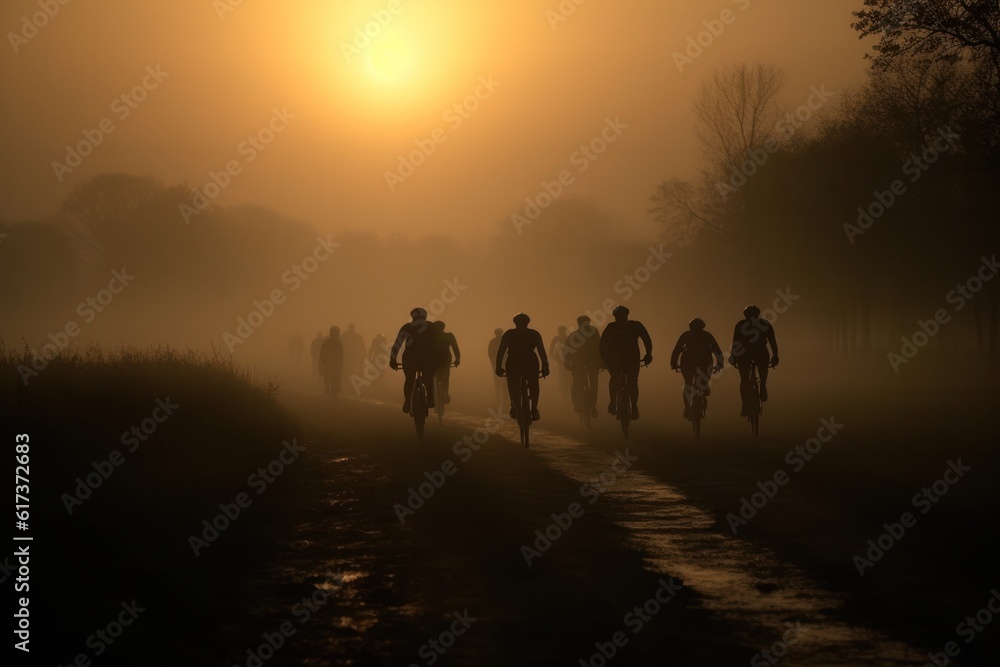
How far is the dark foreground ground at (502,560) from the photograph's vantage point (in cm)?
628

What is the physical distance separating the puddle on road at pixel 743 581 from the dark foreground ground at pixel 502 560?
3 centimetres

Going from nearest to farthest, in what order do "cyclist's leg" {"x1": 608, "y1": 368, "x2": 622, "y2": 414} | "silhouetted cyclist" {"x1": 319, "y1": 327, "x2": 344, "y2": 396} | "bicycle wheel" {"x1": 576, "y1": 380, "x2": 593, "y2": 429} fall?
"cyclist's leg" {"x1": 608, "y1": 368, "x2": 622, "y2": 414} → "bicycle wheel" {"x1": 576, "y1": 380, "x2": 593, "y2": 429} → "silhouetted cyclist" {"x1": 319, "y1": 327, "x2": 344, "y2": 396}

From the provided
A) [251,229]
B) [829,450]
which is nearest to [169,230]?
[251,229]

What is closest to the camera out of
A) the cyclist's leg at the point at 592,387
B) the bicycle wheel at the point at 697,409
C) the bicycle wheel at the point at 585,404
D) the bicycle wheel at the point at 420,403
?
the bicycle wheel at the point at 420,403

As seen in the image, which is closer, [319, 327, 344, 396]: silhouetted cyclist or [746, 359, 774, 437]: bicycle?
[746, 359, 774, 437]: bicycle

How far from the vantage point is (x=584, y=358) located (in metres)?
21.4

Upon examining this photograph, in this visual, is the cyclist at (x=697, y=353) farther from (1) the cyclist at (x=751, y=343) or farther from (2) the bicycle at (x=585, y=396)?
(2) the bicycle at (x=585, y=396)

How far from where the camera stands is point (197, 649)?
20.8 ft

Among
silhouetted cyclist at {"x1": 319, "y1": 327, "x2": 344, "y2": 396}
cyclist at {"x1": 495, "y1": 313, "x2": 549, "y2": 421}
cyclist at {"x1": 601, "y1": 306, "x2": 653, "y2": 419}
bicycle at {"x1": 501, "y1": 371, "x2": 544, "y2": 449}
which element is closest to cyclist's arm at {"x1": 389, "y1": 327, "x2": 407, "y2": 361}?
cyclist at {"x1": 495, "y1": 313, "x2": 549, "y2": 421}

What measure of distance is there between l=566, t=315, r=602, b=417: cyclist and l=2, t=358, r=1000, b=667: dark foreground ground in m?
5.38

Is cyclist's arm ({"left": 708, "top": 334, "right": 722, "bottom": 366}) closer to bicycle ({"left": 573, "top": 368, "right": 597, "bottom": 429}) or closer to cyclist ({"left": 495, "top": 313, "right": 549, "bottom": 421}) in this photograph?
cyclist ({"left": 495, "top": 313, "right": 549, "bottom": 421})

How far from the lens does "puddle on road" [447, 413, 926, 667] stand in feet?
19.6

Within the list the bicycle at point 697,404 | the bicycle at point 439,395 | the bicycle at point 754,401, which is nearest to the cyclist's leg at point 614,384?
the bicycle at point 697,404

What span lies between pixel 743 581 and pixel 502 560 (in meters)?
1.87
